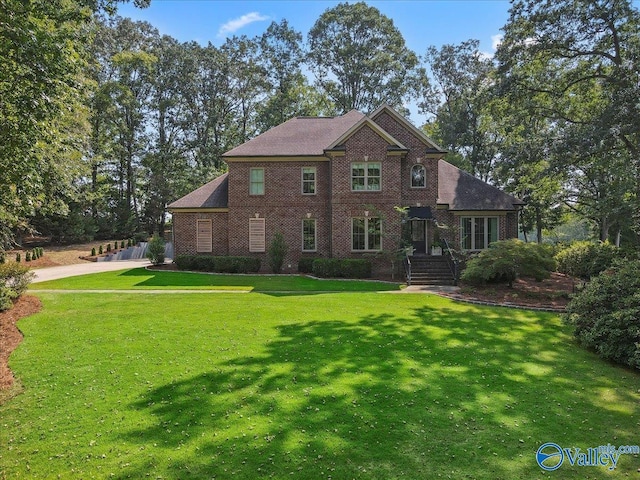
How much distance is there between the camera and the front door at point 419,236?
22.2 meters

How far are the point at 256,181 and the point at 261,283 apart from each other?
25.5 ft

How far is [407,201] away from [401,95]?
25.6 meters

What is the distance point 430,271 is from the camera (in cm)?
1923

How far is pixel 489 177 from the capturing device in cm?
3922

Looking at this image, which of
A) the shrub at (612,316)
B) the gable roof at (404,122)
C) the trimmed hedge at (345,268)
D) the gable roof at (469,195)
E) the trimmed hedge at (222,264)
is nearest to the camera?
the shrub at (612,316)

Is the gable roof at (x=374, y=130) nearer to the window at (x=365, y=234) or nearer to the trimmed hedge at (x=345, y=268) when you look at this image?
the window at (x=365, y=234)

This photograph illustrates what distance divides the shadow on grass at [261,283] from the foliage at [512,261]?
3.56 meters

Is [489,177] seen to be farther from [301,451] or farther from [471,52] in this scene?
[301,451]

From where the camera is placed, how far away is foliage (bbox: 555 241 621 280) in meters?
18.4

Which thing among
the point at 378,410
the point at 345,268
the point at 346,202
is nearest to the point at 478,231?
the point at 346,202

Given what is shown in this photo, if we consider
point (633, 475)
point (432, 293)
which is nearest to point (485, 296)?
point (432, 293)

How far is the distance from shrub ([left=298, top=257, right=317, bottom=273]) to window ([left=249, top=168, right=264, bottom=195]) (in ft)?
16.0

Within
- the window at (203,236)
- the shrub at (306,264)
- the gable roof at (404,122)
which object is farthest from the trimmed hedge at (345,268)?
the window at (203,236)

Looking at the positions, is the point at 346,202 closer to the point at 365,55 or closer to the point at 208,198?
the point at 208,198
